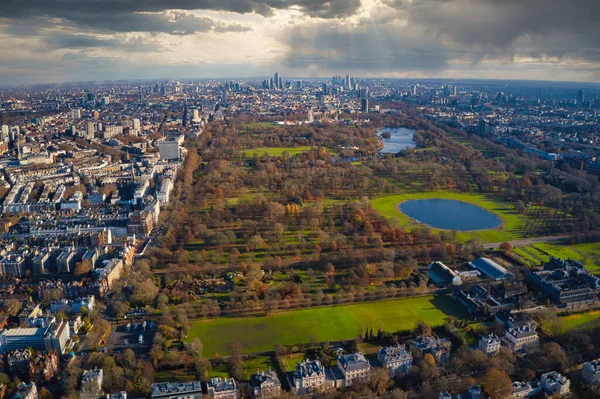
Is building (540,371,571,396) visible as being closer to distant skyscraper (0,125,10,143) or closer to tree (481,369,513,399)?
tree (481,369,513,399)

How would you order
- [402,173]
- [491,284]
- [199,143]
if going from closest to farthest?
1. [491,284]
2. [402,173]
3. [199,143]

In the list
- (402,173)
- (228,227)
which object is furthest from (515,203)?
(228,227)

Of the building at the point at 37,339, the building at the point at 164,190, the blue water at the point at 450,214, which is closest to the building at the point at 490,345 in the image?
the blue water at the point at 450,214

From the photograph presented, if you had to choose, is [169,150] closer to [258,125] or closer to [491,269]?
[258,125]

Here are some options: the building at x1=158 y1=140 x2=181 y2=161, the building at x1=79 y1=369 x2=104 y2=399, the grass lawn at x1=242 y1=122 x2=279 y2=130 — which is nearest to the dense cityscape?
the building at x1=79 y1=369 x2=104 y2=399

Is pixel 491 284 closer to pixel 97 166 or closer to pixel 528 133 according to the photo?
pixel 97 166

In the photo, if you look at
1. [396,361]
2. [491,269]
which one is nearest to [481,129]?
[491,269]
